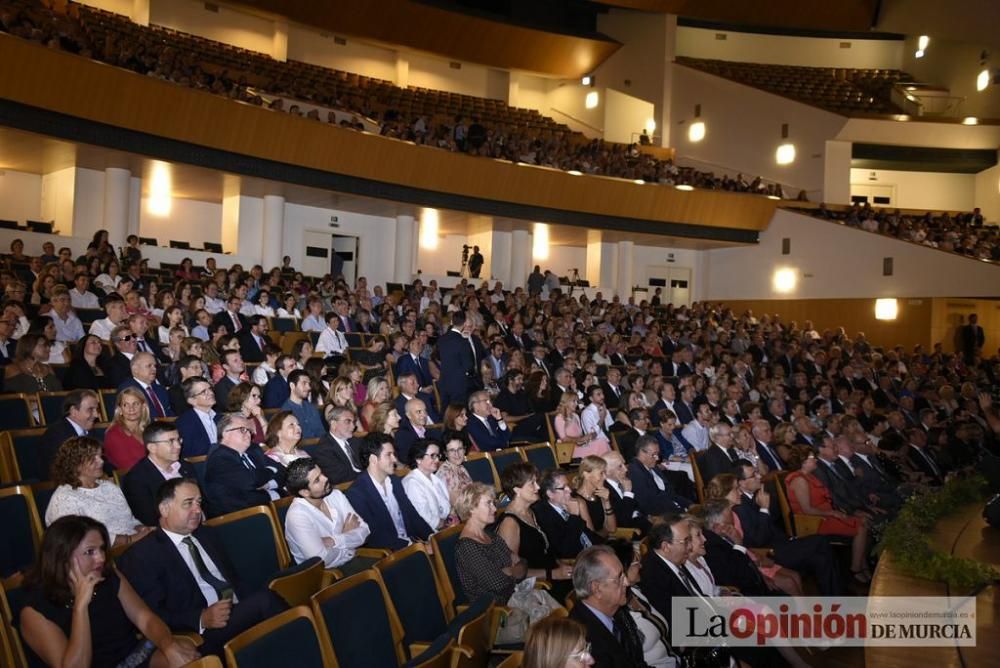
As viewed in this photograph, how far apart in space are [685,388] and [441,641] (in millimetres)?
→ 6366

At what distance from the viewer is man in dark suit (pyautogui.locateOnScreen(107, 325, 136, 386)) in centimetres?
555

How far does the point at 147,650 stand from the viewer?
2496mm

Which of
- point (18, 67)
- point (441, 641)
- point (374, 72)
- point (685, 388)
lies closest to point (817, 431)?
point (685, 388)

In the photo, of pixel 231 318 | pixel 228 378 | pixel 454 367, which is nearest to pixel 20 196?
pixel 231 318

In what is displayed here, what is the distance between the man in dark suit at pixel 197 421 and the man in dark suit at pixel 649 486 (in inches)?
102

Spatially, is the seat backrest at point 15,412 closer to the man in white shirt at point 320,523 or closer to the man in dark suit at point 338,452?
the man in dark suit at point 338,452

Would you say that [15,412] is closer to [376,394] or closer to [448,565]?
[376,394]

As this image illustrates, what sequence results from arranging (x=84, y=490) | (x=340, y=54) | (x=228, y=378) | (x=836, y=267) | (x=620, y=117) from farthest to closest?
1. (x=620, y=117)
2. (x=340, y=54)
3. (x=836, y=267)
4. (x=228, y=378)
5. (x=84, y=490)

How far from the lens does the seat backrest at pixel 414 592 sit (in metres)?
2.70

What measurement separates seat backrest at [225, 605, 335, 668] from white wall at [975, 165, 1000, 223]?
67.1 feet

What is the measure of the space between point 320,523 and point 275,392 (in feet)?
8.08

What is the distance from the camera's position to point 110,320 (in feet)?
20.6

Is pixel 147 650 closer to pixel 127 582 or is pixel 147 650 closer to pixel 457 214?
pixel 127 582

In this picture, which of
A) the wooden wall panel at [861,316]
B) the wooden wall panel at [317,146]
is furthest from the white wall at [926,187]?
the wooden wall panel at [861,316]
